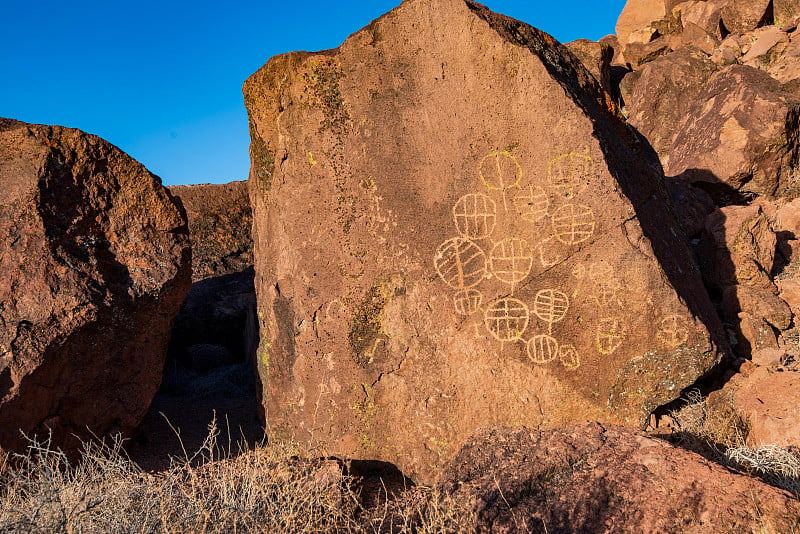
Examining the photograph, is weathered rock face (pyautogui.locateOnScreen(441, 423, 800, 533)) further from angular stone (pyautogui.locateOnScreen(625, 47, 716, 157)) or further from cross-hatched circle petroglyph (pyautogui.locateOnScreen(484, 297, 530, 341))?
angular stone (pyautogui.locateOnScreen(625, 47, 716, 157))

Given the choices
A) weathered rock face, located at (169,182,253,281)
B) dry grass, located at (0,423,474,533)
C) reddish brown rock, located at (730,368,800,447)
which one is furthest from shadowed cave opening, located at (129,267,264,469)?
reddish brown rock, located at (730,368,800,447)

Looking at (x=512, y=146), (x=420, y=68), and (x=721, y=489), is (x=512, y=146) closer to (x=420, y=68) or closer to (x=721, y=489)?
(x=420, y=68)

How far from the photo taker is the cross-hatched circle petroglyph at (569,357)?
281cm

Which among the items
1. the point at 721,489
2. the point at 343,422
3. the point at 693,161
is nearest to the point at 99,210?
the point at 343,422

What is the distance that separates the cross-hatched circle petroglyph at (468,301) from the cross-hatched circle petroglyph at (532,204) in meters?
0.46

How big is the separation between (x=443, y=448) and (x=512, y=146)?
5.27 ft

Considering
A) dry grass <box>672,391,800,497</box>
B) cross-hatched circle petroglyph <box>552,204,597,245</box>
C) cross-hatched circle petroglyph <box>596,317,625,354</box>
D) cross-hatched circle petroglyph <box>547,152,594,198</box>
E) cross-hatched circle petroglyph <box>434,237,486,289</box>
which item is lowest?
dry grass <box>672,391,800,497</box>

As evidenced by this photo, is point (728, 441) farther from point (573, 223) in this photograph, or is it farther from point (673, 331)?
point (573, 223)

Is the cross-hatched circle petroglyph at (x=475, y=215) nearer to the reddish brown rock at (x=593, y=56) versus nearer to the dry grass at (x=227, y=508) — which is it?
the dry grass at (x=227, y=508)

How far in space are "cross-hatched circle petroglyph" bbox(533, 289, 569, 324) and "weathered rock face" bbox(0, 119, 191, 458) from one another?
7.84ft

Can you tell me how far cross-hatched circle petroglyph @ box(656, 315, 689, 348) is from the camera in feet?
9.02

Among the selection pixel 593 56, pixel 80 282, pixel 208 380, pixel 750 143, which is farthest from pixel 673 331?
pixel 593 56

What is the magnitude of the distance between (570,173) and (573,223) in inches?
9.8

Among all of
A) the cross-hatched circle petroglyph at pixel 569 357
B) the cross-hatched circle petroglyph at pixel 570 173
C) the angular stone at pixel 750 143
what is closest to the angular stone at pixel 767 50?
the angular stone at pixel 750 143
